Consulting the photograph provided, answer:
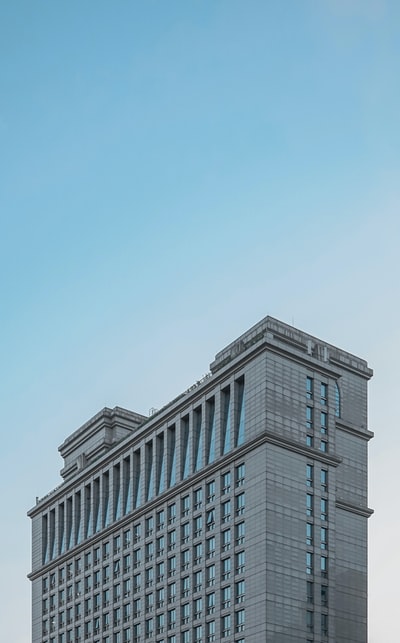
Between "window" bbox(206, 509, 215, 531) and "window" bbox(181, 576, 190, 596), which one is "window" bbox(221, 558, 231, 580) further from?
"window" bbox(181, 576, 190, 596)

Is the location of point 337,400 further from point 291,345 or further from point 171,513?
point 171,513

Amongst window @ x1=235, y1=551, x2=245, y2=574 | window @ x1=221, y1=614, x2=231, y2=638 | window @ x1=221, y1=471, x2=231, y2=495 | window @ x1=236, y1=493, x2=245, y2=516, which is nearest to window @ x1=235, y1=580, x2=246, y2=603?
window @ x1=235, y1=551, x2=245, y2=574

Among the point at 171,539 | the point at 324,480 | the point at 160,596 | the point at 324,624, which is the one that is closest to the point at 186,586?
the point at 160,596

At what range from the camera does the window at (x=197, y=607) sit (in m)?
104

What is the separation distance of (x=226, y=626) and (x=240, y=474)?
570 inches

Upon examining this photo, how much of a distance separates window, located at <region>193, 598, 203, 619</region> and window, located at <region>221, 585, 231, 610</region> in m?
4.29

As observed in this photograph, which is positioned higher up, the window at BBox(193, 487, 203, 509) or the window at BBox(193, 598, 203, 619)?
the window at BBox(193, 487, 203, 509)

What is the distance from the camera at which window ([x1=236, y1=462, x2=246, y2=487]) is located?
101331 millimetres

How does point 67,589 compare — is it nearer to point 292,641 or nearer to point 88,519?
point 88,519

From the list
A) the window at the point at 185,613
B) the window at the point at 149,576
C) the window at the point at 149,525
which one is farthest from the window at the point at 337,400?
the window at the point at 149,576

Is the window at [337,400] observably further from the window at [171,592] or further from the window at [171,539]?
the window at [171,592]

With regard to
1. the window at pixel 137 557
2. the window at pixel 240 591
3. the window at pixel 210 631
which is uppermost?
the window at pixel 137 557

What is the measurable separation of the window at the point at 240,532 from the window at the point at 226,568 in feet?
8.10

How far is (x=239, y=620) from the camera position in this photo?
96.8 meters
